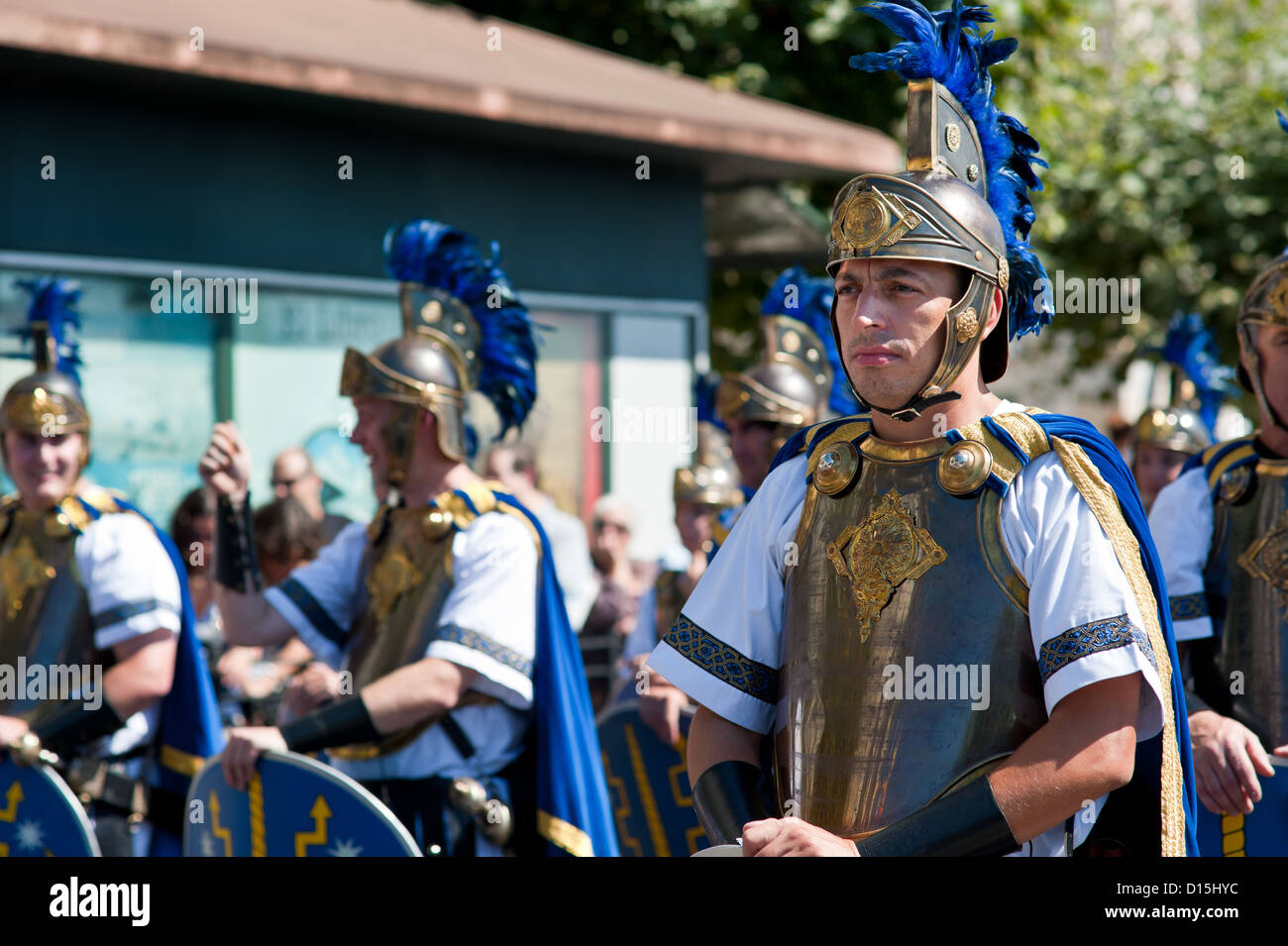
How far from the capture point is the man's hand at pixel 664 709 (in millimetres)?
5025

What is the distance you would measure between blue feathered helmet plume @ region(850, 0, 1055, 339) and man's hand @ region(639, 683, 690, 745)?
2.29 m

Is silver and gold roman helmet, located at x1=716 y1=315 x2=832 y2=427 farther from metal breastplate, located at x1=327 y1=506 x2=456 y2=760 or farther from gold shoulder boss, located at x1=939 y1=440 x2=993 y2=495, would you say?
gold shoulder boss, located at x1=939 y1=440 x2=993 y2=495

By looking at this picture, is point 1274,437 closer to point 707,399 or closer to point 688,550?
point 688,550

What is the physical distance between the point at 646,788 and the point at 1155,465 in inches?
102

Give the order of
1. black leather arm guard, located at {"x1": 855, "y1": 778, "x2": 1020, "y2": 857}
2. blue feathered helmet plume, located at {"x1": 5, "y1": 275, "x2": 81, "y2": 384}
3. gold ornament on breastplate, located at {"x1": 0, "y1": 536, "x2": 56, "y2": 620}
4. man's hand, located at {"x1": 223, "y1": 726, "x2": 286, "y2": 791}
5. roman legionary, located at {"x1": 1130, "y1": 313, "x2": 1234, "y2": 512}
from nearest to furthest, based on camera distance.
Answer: black leather arm guard, located at {"x1": 855, "y1": 778, "x2": 1020, "y2": 857}, man's hand, located at {"x1": 223, "y1": 726, "x2": 286, "y2": 791}, gold ornament on breastplate, located at {"x1": 0, "y1": 536, "x2": 56, "y2": 620}, blue feathered helmet plume, located at {"x1": 5, "y1": 275, "x2": 81, "y2": 384}, roman legionary, located at {"x1": 1130, "y1": 313, "x2": 1234, "y2": 512}

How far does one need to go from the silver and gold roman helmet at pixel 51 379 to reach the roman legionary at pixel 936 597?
112 inches

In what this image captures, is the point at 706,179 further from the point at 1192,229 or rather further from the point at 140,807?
the point at 140,807

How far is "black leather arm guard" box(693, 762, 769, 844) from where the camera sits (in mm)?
2693

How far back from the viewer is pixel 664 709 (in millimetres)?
5070

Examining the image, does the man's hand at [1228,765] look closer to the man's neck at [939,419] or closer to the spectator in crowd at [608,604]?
the man's neck at [939,419]

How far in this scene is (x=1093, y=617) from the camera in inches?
98.0

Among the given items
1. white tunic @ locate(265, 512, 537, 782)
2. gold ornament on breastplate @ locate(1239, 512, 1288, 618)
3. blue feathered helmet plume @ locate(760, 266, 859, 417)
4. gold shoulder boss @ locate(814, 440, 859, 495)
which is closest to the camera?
gold shoulder boss @ locate(814, 440, 859, 495)

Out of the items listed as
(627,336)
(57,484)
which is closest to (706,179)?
(627,336)

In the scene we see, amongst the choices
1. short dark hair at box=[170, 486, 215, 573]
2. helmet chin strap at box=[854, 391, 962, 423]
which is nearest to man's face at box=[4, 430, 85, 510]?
short dark hair at box=[170, 486, 215, 573]
